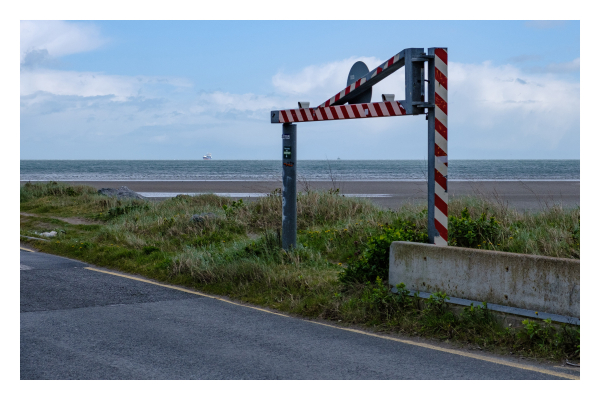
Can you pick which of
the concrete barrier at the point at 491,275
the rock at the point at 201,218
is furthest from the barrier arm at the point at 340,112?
the rock at the point at 201,218

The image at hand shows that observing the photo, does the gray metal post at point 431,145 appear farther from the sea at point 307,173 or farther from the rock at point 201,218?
the sea at point 307,173

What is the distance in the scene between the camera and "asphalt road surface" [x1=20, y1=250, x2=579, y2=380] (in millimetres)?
5172

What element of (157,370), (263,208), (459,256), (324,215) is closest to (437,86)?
(459,256)

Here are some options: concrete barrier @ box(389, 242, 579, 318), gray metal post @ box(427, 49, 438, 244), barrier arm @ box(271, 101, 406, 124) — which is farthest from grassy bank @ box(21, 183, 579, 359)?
barrier arm @ box(271, 101, 406, 124)

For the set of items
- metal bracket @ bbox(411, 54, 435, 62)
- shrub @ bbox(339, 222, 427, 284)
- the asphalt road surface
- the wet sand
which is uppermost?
metal bracket @ bbox(411, 54, 435, 62)

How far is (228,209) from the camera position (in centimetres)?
1547

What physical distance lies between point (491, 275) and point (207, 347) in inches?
126

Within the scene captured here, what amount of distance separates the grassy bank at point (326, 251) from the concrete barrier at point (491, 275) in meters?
0.21

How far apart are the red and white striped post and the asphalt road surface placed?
168 cm

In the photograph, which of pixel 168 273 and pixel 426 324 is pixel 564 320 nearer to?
pixel 426 324

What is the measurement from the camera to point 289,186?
9.91 meters

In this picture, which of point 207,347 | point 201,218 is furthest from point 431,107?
point 201,218

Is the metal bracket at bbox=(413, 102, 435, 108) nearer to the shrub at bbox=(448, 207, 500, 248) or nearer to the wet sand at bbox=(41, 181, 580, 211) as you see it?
the shrub at bbox=(448, 207, 500, 248)

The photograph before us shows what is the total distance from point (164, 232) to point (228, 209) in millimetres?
2036
